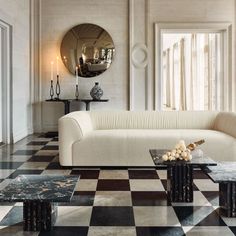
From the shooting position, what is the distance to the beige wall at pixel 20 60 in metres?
6.19

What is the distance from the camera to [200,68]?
10.3m

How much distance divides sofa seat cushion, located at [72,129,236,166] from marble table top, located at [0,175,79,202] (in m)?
1.48

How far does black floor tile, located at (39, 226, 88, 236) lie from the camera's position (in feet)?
7.64

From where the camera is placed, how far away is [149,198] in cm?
310

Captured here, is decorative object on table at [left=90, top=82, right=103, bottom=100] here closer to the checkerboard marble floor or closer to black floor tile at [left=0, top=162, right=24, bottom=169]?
black floor tile at [left=0, top=162, right=24, bottom=169]

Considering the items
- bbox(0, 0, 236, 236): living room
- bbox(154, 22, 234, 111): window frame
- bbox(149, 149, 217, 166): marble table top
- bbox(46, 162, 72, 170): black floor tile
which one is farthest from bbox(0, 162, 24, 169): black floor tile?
bbox(154, 22, 234, 111): window frame

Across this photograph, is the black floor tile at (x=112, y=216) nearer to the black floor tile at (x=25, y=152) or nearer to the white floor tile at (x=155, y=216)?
the white floor tile at (x=155, y=216)

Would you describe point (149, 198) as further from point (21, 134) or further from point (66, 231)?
point (21, 134)

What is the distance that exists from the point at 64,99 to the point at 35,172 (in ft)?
11.7

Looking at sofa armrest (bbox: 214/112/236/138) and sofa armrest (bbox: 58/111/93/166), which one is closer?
sofa armrest (bbox: 58/111/93/166)

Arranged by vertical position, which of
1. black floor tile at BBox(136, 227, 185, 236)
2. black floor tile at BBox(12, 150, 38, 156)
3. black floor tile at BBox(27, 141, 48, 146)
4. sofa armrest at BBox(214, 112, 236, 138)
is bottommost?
black floor tile at BBox(136, 227, 185, 236)

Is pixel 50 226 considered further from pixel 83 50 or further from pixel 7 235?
pixel 83 50

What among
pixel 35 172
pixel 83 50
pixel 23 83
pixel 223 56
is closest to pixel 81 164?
pixel 35 172

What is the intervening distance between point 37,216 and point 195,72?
915 cm
